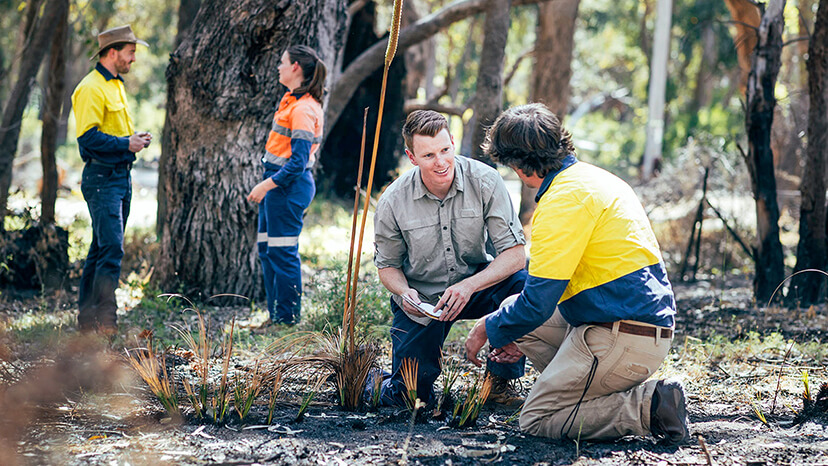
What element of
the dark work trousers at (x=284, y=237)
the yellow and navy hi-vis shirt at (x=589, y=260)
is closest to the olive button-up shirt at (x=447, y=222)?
the yellow and navy hi-vis shirt at (x=589, y=260)

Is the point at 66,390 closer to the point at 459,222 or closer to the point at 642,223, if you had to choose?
the point at 459,222

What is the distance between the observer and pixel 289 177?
5.45 metres

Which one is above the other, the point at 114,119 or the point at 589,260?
the point at 114,119

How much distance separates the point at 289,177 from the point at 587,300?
8.72ft

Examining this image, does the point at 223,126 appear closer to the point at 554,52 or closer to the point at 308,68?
the point at 308,68

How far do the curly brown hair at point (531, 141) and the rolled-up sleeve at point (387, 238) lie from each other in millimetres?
763

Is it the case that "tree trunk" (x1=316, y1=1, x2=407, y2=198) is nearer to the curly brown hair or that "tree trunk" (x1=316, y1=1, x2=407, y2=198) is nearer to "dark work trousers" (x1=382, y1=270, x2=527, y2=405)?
"dark work trousers" (x1=382, y1=270, x2=527, y2=405)

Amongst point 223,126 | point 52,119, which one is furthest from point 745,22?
point 52,119

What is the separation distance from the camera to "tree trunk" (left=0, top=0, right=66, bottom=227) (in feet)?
25.0

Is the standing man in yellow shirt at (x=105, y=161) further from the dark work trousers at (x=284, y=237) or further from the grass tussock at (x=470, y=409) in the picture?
the grass tussock at (x=470, y=409)

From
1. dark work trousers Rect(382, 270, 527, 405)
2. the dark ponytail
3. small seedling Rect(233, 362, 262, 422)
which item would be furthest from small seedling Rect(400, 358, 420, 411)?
the dark ponytail

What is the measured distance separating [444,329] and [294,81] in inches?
90.5

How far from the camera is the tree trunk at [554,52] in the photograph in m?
12.5

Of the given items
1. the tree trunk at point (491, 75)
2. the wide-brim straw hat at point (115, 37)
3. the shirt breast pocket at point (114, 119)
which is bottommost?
the shirt breast pocket at point (114, 119)
